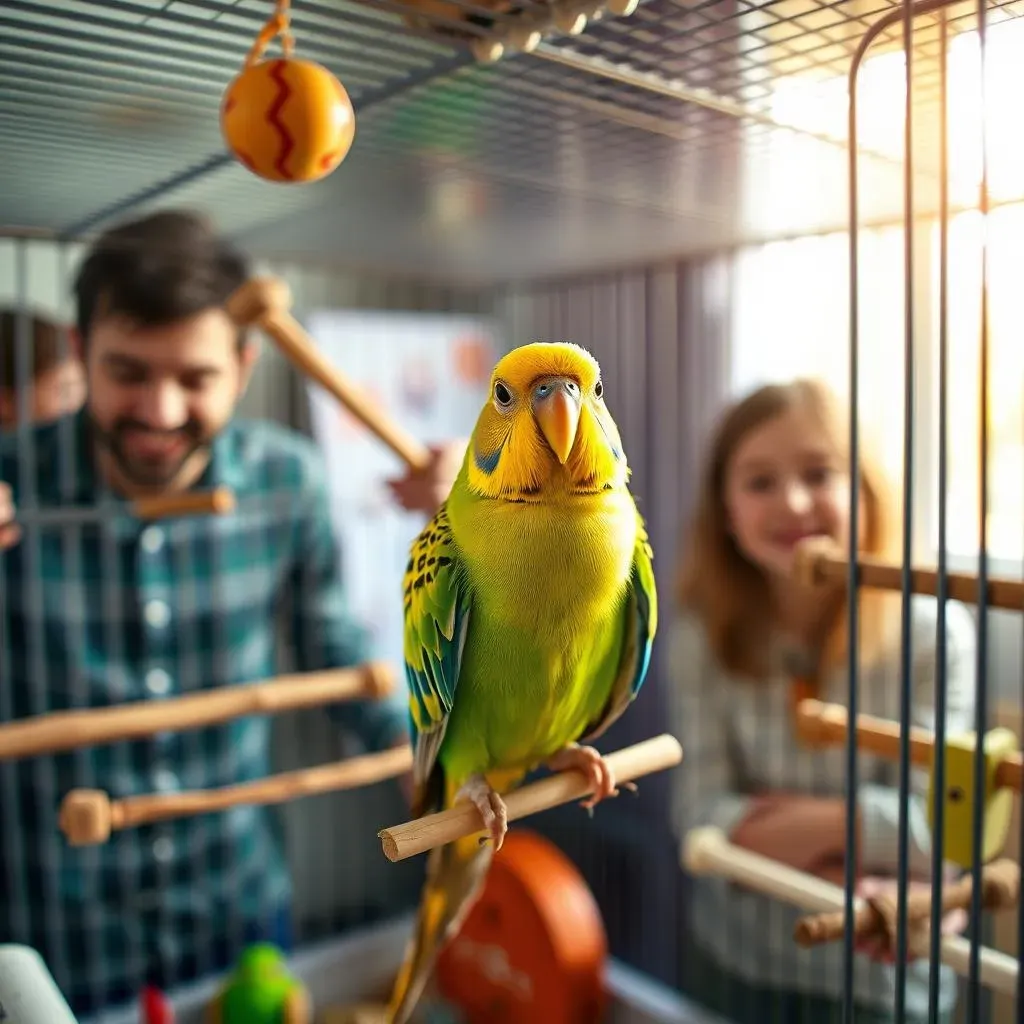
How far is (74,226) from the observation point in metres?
1.28

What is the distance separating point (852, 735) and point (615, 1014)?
0.89 m

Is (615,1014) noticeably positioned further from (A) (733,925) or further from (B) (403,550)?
(B) (403,550)

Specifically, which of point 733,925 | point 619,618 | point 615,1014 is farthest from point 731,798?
point 619,618

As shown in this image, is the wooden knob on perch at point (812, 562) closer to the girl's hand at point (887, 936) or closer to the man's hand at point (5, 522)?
the girl's hand at point (887, 936)

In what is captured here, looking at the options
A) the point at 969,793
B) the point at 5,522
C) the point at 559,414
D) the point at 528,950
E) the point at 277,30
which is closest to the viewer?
the point at 559,414

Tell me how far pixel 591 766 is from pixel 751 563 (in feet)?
2.49

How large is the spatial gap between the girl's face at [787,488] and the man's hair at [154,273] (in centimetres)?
72

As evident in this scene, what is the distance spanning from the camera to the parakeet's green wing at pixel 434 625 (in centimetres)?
60

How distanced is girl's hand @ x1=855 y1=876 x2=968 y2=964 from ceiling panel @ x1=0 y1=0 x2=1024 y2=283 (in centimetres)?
66

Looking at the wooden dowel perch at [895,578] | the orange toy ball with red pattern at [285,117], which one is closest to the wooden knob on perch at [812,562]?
the wooden dowel perch at [895,578]

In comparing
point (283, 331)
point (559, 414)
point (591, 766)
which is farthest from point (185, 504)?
point (559, 414)

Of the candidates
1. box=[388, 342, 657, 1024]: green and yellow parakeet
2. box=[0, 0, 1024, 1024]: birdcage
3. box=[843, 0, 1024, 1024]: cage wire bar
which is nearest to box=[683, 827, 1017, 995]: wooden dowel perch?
box=[0, 0, 1024, 1024]: birdcage

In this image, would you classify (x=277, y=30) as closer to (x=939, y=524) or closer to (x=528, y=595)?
(x=528, y=595)

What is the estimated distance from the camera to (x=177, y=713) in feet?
3.04
